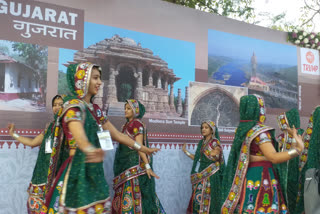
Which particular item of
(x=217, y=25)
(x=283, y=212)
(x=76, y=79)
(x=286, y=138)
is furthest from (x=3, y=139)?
(x=217, y=25)

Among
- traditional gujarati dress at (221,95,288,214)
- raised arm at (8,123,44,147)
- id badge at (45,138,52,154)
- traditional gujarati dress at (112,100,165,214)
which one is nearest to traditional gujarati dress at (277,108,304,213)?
traditional gujarati dress at (221,95,288,214)

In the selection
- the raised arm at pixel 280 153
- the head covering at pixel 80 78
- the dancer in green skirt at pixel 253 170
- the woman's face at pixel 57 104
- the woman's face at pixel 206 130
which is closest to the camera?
the head covering at pixel 80 78

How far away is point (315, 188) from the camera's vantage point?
2.75 metres

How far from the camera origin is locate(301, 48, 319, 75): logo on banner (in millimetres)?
6906

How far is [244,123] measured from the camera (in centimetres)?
302

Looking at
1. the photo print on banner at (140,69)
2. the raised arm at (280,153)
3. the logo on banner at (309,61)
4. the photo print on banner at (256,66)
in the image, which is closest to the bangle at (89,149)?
the raised arm at (280,153)

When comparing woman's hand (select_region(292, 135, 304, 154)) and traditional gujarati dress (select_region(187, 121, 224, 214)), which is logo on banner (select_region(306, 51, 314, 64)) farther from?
woman's hand (select_region(292, 135, 304, 154))

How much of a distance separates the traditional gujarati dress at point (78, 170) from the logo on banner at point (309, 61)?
561 centimetres

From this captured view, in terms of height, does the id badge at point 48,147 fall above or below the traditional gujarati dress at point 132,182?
above

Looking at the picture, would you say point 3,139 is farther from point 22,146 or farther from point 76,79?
point 76,79

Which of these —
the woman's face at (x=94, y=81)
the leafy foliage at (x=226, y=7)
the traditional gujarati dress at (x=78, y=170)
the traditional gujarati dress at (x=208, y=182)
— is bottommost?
the traditional gujarati dress at (x=208, y=182)

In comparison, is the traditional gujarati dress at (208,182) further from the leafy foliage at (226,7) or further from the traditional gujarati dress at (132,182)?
the leafy foliage at (226,7)

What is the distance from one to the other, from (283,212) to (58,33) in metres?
3.42

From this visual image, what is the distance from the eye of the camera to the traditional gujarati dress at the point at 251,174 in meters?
2.82
